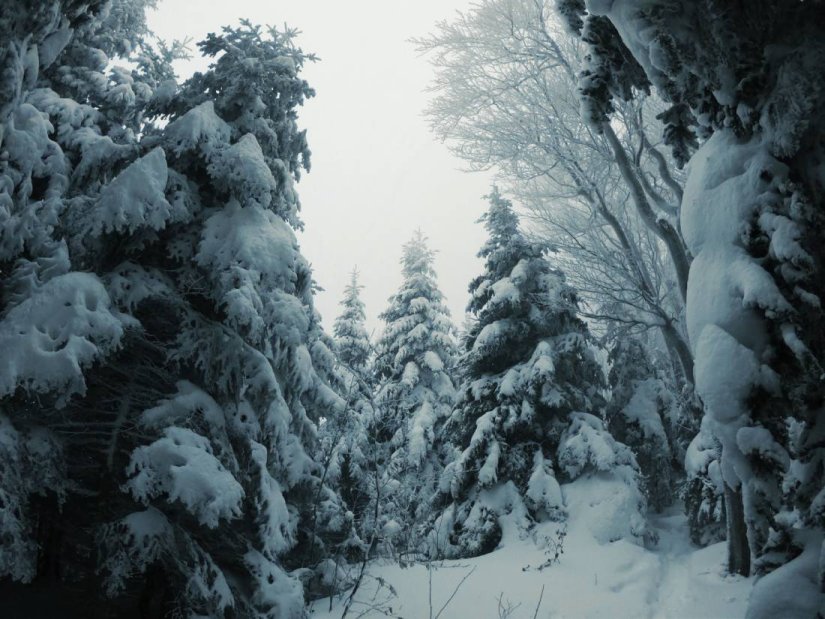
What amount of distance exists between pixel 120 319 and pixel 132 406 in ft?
3.73

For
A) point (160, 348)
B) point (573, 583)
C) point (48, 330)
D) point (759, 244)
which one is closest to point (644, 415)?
point (573, 583)

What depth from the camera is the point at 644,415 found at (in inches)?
510

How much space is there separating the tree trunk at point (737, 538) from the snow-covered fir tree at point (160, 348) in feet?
19.4

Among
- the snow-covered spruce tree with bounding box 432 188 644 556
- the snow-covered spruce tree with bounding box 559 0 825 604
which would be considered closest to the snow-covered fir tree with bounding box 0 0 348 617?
the snow-covered spruce tree with bounding box 559 0 825 604

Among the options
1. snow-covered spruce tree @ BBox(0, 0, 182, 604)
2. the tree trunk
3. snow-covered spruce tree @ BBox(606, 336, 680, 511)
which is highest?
snow-covered spruce tree @ BBox(0, 0, 182, 604)

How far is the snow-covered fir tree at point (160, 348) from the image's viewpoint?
4609 mm

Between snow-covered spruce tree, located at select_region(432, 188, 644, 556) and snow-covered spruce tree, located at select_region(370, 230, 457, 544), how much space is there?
2.89 meters

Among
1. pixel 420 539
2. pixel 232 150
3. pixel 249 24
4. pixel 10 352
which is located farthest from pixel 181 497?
pixel 420 539

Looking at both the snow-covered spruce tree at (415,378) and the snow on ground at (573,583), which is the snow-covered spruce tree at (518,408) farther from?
the snow-covered spruce tree at (415,378)

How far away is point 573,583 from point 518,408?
151 inches

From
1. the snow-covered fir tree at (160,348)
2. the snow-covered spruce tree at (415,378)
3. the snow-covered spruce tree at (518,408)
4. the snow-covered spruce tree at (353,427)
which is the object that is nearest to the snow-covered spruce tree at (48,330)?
the snow-covered fir tree at (160,348)

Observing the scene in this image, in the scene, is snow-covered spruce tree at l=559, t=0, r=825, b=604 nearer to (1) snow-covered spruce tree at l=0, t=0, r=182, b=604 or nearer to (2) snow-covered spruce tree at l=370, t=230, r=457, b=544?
(1) snow-covered spruce tree at l=0, t=0, r=182, b=604

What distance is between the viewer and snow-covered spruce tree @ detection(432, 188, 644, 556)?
10.6 metres

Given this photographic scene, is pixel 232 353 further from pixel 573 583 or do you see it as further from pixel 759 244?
pixel 573 583
